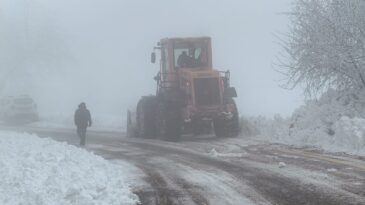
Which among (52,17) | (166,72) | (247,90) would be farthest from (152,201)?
(247,90)

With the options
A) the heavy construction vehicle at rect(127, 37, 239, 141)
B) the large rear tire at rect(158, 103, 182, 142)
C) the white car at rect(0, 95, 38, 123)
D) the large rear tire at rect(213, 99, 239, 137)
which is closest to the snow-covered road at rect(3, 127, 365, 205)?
the large rear tire at rect(158, 103, 182, 142)

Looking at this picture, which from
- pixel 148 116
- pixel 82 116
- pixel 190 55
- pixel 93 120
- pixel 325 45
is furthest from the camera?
pixel 93 120

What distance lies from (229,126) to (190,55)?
2.78m

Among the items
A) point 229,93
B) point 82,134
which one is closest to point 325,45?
point 229,93

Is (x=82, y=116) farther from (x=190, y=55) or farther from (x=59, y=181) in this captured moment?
(x=59, y=181)

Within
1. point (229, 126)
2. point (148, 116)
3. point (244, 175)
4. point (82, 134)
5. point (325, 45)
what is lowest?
point (244, 175)

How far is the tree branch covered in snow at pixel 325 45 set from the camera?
18.3m

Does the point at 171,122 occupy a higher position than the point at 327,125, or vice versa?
the point at 171,122

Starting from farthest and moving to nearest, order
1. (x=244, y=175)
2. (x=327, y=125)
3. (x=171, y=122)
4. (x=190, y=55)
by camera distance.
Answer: (x=190, y=55), (x=171, y=122), (x=327, y=125), (x=244, y=175)

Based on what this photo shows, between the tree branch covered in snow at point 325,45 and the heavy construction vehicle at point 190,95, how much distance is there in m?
2.35

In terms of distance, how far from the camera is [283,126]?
20.3m

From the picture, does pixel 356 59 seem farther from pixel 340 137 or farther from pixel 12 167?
pixel 12 167

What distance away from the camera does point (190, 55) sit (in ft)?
70.0

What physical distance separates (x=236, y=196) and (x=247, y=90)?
6428 cm
